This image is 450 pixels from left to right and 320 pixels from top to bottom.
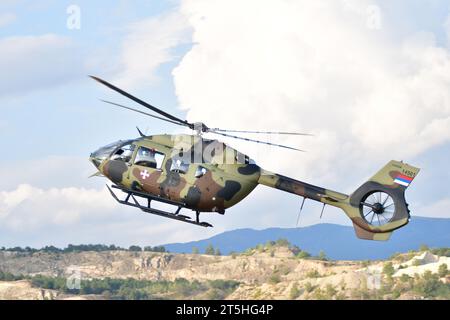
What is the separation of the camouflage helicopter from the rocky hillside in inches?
1108

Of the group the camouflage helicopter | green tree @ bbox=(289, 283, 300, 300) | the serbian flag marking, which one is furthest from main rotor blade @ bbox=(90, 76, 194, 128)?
green tree @ bbox=(289, 283, 300, 300)

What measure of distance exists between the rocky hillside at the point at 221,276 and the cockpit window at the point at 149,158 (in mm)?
28186

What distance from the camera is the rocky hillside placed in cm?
7431

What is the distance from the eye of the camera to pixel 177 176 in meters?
40.4

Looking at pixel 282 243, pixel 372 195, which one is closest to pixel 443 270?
pixel 282 243

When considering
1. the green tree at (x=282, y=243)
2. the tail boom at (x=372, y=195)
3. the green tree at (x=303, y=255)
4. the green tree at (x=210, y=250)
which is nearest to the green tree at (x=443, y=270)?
the green tree at (x=303, y=255)

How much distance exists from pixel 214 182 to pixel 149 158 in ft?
11.8

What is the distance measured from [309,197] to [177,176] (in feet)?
20.7

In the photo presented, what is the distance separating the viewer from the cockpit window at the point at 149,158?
41062mm

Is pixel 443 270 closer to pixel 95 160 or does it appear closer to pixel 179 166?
pixel 95 160

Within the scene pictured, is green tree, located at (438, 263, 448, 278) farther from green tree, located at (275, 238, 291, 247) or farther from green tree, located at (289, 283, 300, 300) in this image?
green tree, located at (275, 238, 291, 247)

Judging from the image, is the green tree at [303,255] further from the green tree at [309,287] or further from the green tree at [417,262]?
the green tree at [417,262]
